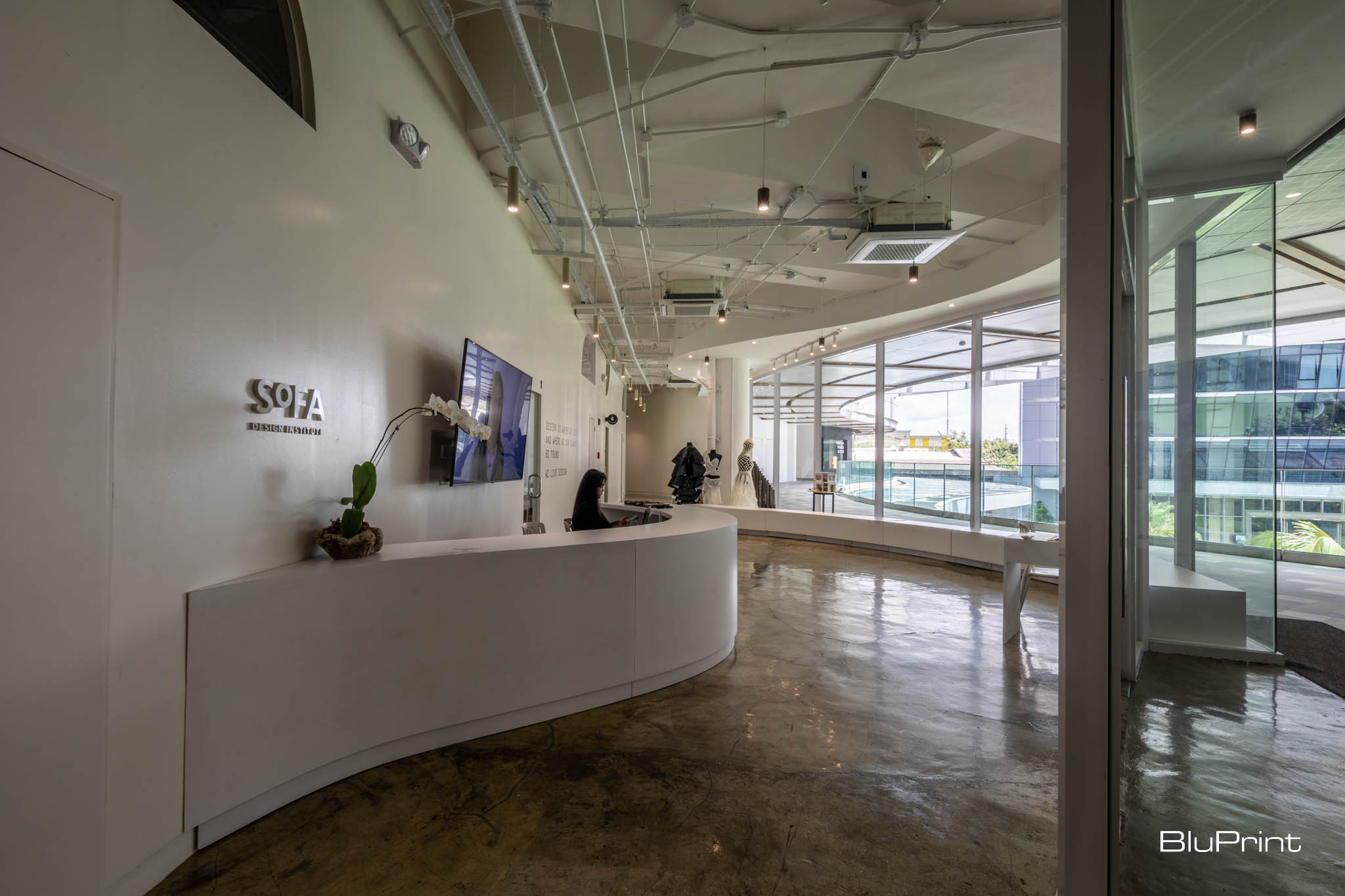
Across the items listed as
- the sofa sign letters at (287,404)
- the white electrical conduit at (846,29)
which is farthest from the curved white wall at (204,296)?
the white electrical conduit at (846,29)

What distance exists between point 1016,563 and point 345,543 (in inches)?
205

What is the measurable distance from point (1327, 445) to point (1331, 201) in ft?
1.58

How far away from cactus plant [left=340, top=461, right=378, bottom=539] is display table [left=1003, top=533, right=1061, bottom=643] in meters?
4.91

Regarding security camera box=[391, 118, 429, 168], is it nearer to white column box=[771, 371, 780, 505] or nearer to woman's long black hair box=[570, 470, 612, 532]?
woman's long black hair box=[570, 470, 612, 532]

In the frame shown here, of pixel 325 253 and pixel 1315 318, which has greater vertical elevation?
pixel 325 253

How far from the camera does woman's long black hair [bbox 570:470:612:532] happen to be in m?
3.88

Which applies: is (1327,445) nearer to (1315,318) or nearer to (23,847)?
(1315,318)

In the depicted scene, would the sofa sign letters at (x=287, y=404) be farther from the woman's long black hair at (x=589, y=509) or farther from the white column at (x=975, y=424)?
Result: the white column at (x=975, y=424)

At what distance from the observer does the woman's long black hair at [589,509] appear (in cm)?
388

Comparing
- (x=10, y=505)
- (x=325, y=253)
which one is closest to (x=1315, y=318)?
(x=10, y=505)

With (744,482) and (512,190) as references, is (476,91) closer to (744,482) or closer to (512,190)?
(512,190)

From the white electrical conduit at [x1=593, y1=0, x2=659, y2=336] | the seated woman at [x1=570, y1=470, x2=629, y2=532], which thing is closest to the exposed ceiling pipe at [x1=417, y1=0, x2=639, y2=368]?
the white electrical conduit at [x1=593, y1=0, x2=659, y2=336]

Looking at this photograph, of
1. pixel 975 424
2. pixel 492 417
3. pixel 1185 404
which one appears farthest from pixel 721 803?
pixel 975 424

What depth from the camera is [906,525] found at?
9.14 meters
